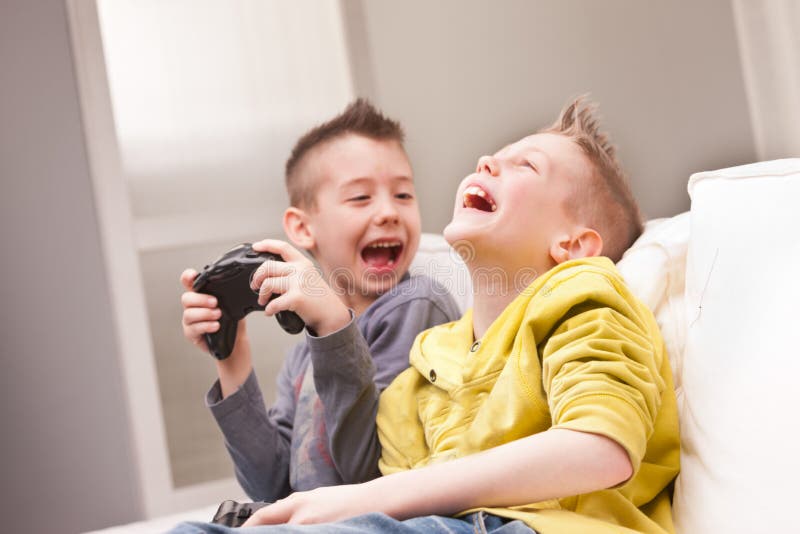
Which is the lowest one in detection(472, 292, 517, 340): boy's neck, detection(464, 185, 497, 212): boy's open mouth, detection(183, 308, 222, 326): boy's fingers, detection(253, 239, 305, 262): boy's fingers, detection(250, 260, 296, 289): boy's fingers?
detection(472, 292, 517, 340): boy's neck

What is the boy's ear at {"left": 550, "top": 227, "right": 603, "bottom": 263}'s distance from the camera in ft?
3.12

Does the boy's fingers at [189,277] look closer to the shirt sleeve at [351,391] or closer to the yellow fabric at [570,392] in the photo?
the shirt sleeve at [351,391]

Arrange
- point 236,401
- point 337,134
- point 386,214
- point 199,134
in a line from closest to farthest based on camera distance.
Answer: point 236,401 < point 386,214 < point 337,134 < point 199,134

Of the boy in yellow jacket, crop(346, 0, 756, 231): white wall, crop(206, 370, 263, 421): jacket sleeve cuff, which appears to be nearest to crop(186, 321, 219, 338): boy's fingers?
crop(206, 370, 263, 421): jacket sleeve cuff

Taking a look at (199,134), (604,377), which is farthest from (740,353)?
(199,134)

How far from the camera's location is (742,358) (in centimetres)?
75

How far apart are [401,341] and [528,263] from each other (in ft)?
0.85

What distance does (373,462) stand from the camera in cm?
103

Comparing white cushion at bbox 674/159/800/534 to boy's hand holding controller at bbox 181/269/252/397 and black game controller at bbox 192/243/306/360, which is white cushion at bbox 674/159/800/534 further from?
boy's hand holding controller at bbox 181/269/252/397

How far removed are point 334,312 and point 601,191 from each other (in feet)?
1.13

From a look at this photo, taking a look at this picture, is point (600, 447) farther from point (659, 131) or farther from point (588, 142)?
point (659, 131)

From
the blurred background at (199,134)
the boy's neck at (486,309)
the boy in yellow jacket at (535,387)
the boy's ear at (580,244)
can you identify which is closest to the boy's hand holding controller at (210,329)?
the boy in yellow jacket at (535,387)

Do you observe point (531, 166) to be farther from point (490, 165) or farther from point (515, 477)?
point (515, 477)

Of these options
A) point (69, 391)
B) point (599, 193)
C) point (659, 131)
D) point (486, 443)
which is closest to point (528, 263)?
point (599, 193)
